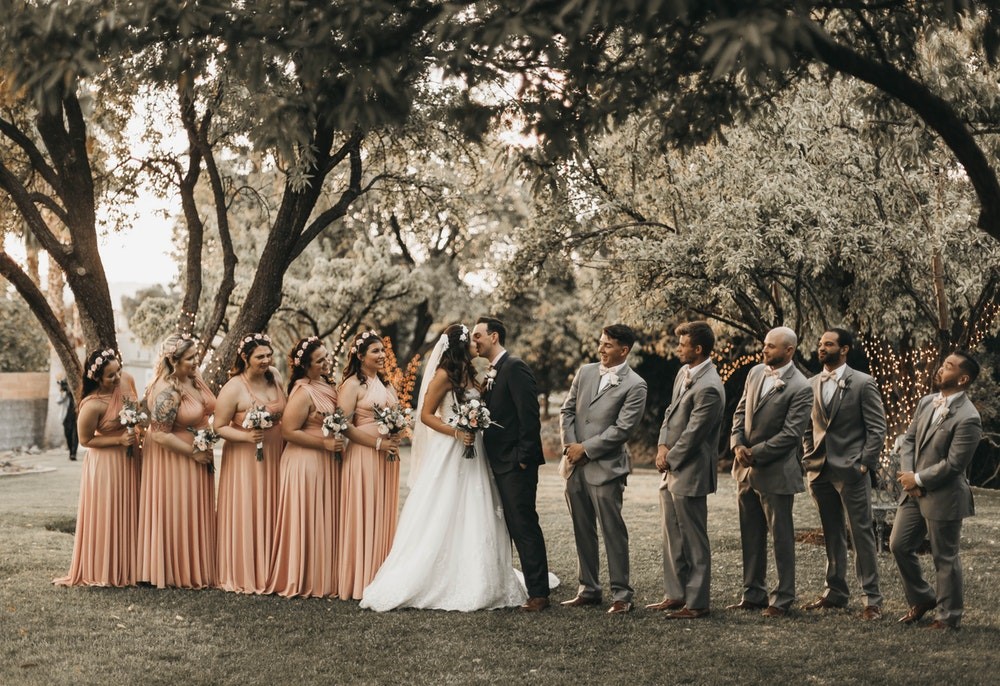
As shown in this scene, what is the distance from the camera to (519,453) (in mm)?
8352

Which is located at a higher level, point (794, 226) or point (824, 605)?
point (794, 226)

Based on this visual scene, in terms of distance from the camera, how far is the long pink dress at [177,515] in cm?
919

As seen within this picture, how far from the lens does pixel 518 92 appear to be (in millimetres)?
5543

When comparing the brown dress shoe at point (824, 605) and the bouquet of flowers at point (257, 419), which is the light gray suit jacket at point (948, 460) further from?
the bouquet of flowers at point (257, 419)

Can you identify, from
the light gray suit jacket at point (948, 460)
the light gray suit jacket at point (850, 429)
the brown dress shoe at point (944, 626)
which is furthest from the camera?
the light gray suit jacket at point (850, 429)

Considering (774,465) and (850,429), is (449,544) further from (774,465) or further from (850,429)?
(850,429)

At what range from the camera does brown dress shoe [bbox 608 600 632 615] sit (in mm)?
8297

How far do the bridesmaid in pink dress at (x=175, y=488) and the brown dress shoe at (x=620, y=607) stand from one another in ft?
11.6

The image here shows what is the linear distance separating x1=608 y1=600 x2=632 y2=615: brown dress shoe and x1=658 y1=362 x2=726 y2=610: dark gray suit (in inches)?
13.8

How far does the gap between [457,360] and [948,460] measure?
3742 mm

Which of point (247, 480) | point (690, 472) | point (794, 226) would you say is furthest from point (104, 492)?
point (794, 226)

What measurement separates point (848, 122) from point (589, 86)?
7570 millimetres

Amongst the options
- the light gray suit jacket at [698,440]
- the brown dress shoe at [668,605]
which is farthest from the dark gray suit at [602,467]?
the light gray suit jacket at [698,440]

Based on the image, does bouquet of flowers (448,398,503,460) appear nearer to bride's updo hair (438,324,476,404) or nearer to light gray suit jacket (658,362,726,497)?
bride's updo hair (438,324,476,404)
